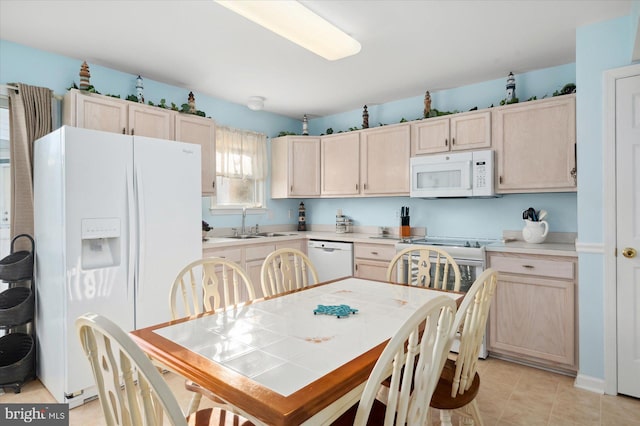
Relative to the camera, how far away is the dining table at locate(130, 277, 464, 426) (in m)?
0.90

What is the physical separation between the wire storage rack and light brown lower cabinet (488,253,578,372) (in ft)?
11.3

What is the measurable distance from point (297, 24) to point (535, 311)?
104 inches

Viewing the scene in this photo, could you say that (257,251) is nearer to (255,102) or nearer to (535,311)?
(255,102)

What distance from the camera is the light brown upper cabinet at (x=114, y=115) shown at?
2.66 meters

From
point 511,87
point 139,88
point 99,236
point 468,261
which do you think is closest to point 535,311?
point 468,261

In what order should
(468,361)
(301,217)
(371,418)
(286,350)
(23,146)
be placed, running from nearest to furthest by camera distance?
(286,350) < (371,418) < (468,361) < (23,146) < (301,217)

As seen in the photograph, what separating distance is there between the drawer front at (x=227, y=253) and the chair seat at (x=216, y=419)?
202cm

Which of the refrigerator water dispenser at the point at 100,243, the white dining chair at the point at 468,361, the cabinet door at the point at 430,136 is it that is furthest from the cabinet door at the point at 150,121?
the white dining chair at the point at 468,361

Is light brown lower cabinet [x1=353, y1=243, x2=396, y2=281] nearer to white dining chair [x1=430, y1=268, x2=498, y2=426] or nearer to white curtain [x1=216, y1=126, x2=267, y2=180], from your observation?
white curtain [x1=216, y1=126, x2=267, y2=180]

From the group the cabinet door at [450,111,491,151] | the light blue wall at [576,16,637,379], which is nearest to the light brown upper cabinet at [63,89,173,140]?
the cabinet door at [450,111,491,151]

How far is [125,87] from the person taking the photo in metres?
3.18

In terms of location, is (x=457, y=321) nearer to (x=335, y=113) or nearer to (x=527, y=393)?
(x=527, y=393)

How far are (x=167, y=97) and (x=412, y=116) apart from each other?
102 inches

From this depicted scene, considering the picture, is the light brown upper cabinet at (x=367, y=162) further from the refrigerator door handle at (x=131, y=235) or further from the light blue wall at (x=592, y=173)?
the refrigerator door handle at (x=131, y=235)
